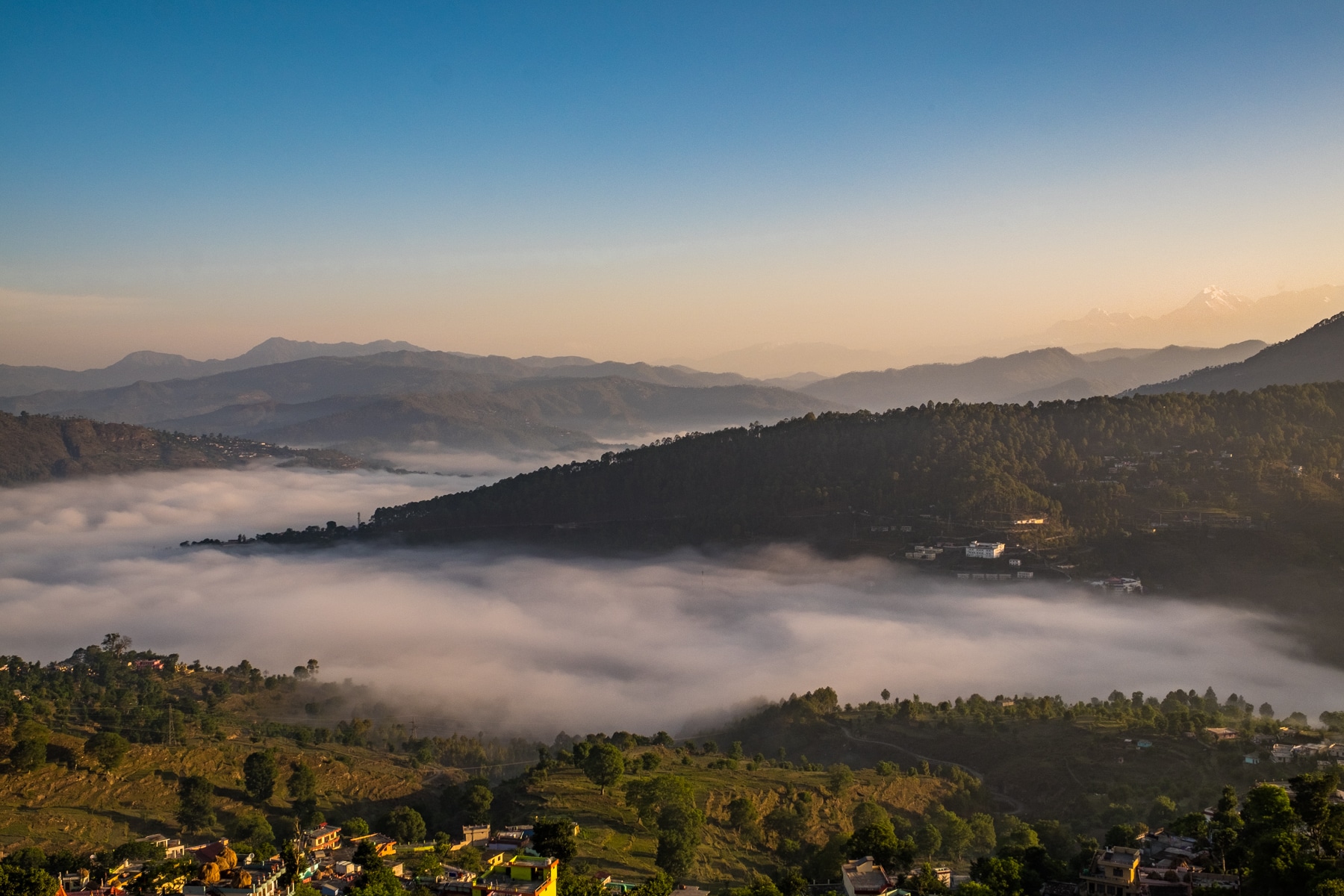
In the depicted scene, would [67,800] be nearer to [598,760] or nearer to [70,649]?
[598,760]

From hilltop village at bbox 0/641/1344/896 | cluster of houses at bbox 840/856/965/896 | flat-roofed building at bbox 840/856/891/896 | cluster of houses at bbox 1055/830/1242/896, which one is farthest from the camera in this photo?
flat-roofed building at bbox 840/856/891/896

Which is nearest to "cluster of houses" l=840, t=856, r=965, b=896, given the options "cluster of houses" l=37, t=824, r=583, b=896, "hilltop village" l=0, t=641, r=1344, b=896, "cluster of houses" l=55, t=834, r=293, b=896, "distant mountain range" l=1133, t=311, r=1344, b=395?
"hilltop village" l=0, t=641, r=1344, b=896

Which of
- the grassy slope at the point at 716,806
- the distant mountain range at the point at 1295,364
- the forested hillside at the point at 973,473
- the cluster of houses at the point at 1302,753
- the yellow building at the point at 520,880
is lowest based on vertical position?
the grassy slope at the point at 716,806

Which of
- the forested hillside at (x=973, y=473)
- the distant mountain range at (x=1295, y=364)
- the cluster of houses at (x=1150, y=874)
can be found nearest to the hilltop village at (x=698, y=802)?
the cluster of houses at (x=1150, y=874)

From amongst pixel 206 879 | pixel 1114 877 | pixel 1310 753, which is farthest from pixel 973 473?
pixel 206 879

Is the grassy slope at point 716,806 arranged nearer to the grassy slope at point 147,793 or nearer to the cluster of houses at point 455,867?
the cluster of houses at point 455,867

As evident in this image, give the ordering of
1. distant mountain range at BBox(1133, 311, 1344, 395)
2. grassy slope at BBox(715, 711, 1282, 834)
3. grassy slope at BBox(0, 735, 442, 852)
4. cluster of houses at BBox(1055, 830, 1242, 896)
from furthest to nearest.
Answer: distant mountain range at BBox(1133, 311, 1344, 395), grassy slope at BBox(715, 711, 1282, 834), grassy slope at BBox(0, 735, 442, 852), cluster of houses at BBox(1055, 830, 1242, 896)

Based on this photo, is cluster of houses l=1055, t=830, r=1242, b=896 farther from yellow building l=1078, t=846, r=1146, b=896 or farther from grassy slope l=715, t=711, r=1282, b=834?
grassy slope l=715, t=711, r=1282, b=834
